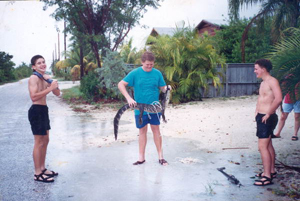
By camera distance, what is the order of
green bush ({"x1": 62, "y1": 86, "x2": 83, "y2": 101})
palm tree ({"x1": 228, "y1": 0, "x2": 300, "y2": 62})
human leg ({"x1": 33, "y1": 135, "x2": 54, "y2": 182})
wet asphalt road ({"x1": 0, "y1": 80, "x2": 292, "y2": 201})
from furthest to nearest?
green bush ({"x1": 62, "y1": 86, "x2": 83, "y2": 101}) < palm tree ({"x1": 228, "y1": 0, "x2": 300, "y2": 62}) < human leg ({"x1": 33, "y1": 135, "x2": 54, "y2": 182}) < wet asphalt road ({"x1": 0, "y1": 80, "x2": 292, "y2": 201})

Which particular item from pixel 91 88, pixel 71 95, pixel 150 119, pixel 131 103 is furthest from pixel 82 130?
pixel 71 95

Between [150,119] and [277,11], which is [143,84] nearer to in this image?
[150,119]

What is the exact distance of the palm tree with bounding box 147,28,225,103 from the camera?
503 inches

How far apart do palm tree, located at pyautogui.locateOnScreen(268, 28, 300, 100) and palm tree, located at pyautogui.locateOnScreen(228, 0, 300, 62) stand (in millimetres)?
10738

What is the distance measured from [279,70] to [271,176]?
4.91ft

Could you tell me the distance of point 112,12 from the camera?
50.3ft

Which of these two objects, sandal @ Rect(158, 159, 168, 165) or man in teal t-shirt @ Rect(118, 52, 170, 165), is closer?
man in teal t-shirt @ Rect(118, 52, 170, 165)

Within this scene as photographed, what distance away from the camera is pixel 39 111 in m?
4.38

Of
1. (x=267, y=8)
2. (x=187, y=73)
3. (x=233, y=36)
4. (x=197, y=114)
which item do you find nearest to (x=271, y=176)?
(x=197, y=114)

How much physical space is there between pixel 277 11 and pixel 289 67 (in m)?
11.7

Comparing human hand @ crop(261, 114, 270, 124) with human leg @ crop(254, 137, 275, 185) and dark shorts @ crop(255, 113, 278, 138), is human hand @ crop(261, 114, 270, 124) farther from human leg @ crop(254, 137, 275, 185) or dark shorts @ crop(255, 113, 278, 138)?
human leg @ crop(254, 137, 275, 185)

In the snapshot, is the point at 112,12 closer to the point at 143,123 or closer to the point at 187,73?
the point at 187,73

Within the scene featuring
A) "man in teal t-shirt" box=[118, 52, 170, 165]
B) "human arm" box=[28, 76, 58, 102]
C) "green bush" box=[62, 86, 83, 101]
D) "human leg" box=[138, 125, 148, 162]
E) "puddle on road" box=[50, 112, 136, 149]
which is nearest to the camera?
"human arm" box=[28, 76, 58, 102]

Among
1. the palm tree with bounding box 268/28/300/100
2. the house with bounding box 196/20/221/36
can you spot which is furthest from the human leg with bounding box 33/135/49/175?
the house with bounding box 196/20/221/36
